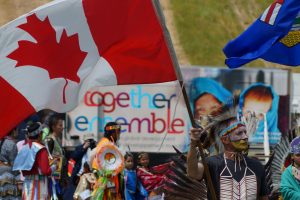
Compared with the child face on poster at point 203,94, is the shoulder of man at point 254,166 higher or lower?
lower

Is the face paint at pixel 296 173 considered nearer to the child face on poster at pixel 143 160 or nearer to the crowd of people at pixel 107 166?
the crowd of people at pixel 107 166

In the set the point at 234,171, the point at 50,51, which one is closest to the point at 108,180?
the point at 50,51

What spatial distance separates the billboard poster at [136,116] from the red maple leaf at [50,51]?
12.8 metres

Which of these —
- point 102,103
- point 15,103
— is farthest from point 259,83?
point 15,103

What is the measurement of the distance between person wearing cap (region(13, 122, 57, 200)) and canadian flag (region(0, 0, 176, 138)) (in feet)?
17.7

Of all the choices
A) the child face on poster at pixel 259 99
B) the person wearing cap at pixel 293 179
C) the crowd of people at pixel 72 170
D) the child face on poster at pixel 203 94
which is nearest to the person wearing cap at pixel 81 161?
the crowd of people at pixel 72 170

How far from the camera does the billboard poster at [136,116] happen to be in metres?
20.8

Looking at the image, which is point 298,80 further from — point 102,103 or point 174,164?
point 174,164

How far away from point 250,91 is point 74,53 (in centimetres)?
1435

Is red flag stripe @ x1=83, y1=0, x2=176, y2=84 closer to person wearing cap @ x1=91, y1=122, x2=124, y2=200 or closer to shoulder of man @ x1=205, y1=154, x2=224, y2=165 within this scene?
shoulder of man @ x1=205, y1=154, x2=224, y2=165

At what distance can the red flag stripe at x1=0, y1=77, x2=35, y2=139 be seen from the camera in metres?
7.75

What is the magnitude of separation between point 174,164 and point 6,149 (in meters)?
5.67

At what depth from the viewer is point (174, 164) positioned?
8.90 metres

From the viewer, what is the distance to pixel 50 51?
7.88 metres
